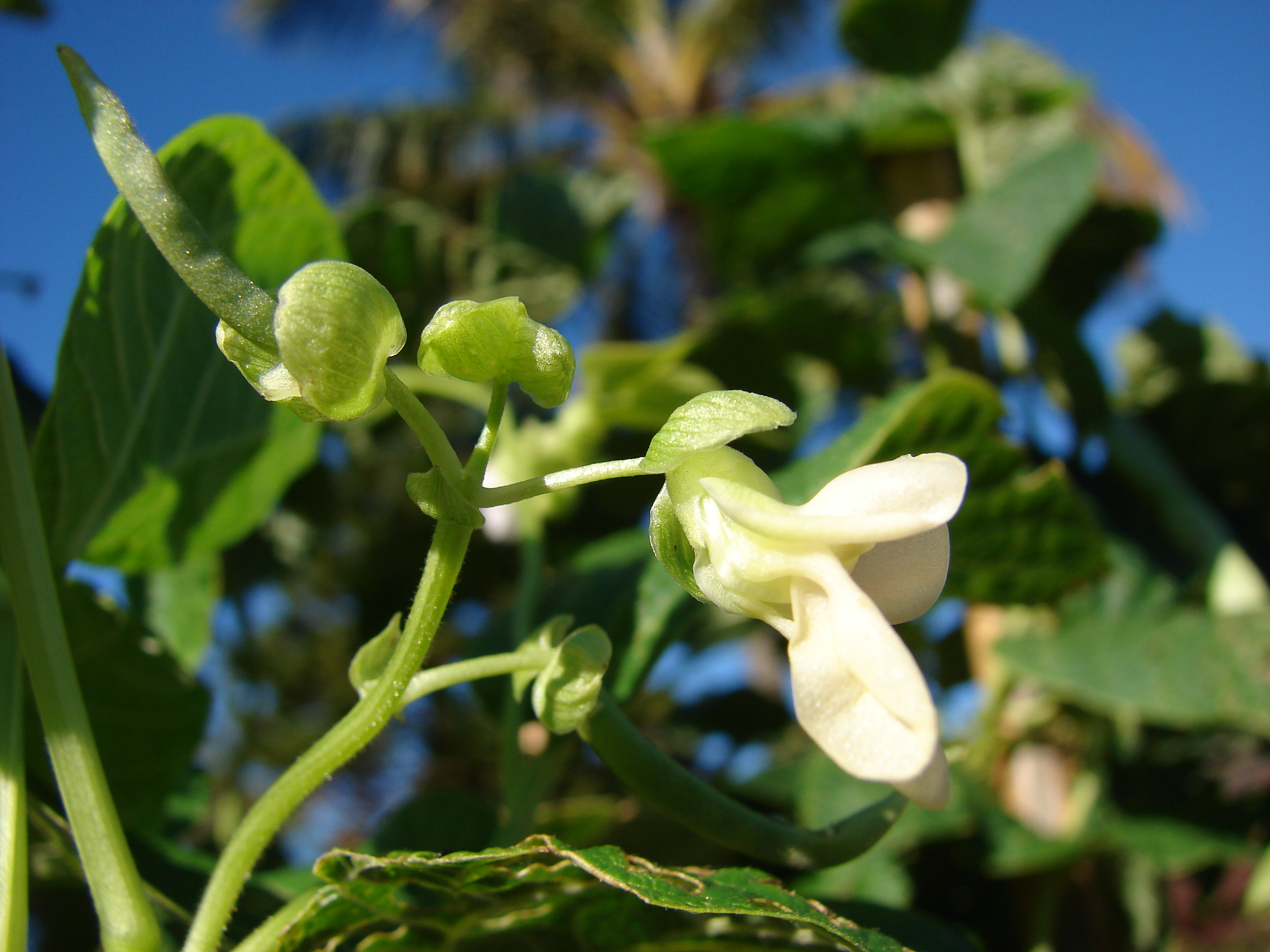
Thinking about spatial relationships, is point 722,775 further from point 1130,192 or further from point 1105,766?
point 1130,192

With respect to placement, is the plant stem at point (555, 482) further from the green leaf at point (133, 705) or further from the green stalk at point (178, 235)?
the green leaf at point (133, 705)

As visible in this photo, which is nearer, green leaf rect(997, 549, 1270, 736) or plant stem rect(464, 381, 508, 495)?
plant stem rect(464, 381, 508, 495)

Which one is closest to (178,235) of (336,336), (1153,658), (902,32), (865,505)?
(336,336)

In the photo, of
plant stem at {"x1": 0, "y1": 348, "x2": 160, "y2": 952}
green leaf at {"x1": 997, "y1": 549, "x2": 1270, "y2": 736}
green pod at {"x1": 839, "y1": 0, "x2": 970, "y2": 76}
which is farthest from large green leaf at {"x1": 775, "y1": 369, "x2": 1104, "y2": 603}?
green pod at {"x1": 839, "y1": 0, "x2": 970, "y2": 76}

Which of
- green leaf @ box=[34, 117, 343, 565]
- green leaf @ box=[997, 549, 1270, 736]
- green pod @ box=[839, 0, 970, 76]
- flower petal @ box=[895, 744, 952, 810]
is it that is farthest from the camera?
green pod @ box=[839, 0, 970, 76]

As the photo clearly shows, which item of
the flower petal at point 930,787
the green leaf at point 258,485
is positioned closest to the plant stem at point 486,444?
the flower petal at point 930,787

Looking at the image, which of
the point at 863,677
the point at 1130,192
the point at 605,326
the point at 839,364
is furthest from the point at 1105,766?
the point at 605,326

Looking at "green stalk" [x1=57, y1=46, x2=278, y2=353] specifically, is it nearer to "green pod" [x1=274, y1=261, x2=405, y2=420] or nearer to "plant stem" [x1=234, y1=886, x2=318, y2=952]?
"green pod" [x1=274, y1=261, x2=405, y2=420]
